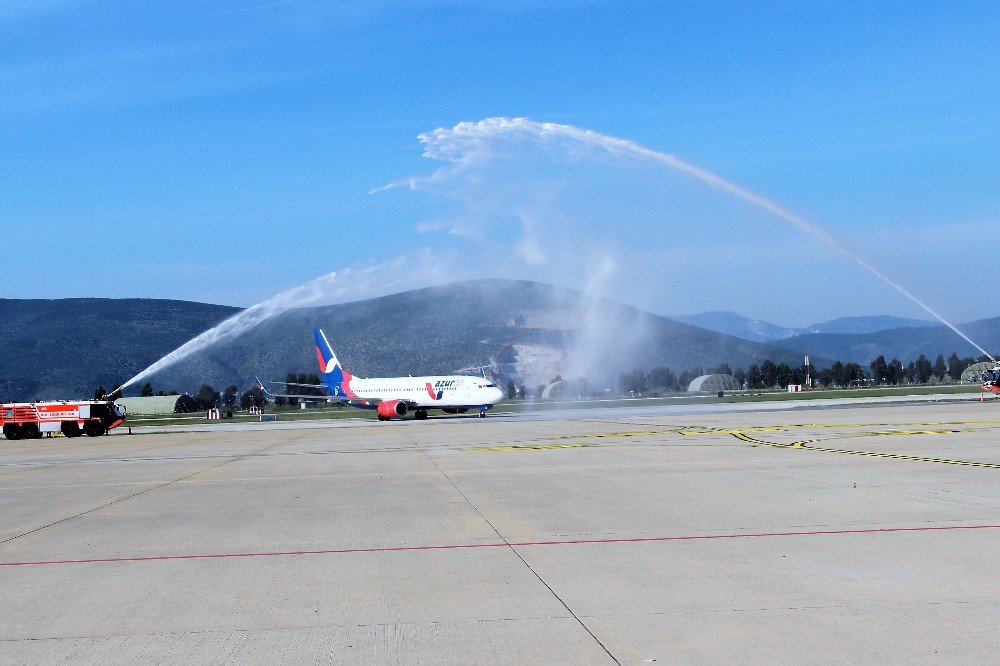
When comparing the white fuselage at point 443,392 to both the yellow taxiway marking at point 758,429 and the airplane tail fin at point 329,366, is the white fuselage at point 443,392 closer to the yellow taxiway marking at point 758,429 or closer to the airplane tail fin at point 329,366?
the airplane tail fin at point 329,366

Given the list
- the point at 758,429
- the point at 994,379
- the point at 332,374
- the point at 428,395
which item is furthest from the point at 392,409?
the point at 994,379

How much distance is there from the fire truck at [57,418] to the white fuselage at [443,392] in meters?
22.8

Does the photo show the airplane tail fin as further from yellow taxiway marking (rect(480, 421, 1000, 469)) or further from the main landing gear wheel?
yellow taxiway marking (rect(480, 421, 1000, 469))

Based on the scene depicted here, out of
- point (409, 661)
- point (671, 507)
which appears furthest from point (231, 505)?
point (409, 661)

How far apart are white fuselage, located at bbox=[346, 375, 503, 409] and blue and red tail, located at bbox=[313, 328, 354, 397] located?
801cm

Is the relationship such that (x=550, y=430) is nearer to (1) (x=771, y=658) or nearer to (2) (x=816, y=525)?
(2) (x=816, y=525)

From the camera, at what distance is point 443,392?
7594cm

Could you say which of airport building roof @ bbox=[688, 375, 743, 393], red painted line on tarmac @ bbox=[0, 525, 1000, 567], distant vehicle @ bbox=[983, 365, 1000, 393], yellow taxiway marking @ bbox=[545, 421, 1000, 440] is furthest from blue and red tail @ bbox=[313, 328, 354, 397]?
airport building roof @ bbox=[688, 375, 743, 393]

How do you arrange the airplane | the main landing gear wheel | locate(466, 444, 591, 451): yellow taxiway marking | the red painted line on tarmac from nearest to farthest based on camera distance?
the red painted line on tarmac → locate(466, 444, 591, 451): yellow taxiway marking → the main landing gear wheel → the airplane

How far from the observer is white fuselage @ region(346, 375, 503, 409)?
244 ft

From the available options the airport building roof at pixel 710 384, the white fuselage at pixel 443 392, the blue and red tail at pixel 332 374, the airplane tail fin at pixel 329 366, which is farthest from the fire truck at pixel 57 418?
the airport building roof at pixel 710 384

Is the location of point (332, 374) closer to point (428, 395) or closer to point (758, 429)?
point (428, 395)

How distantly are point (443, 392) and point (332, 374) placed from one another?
60.9ft

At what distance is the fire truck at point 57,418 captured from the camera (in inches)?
2527
